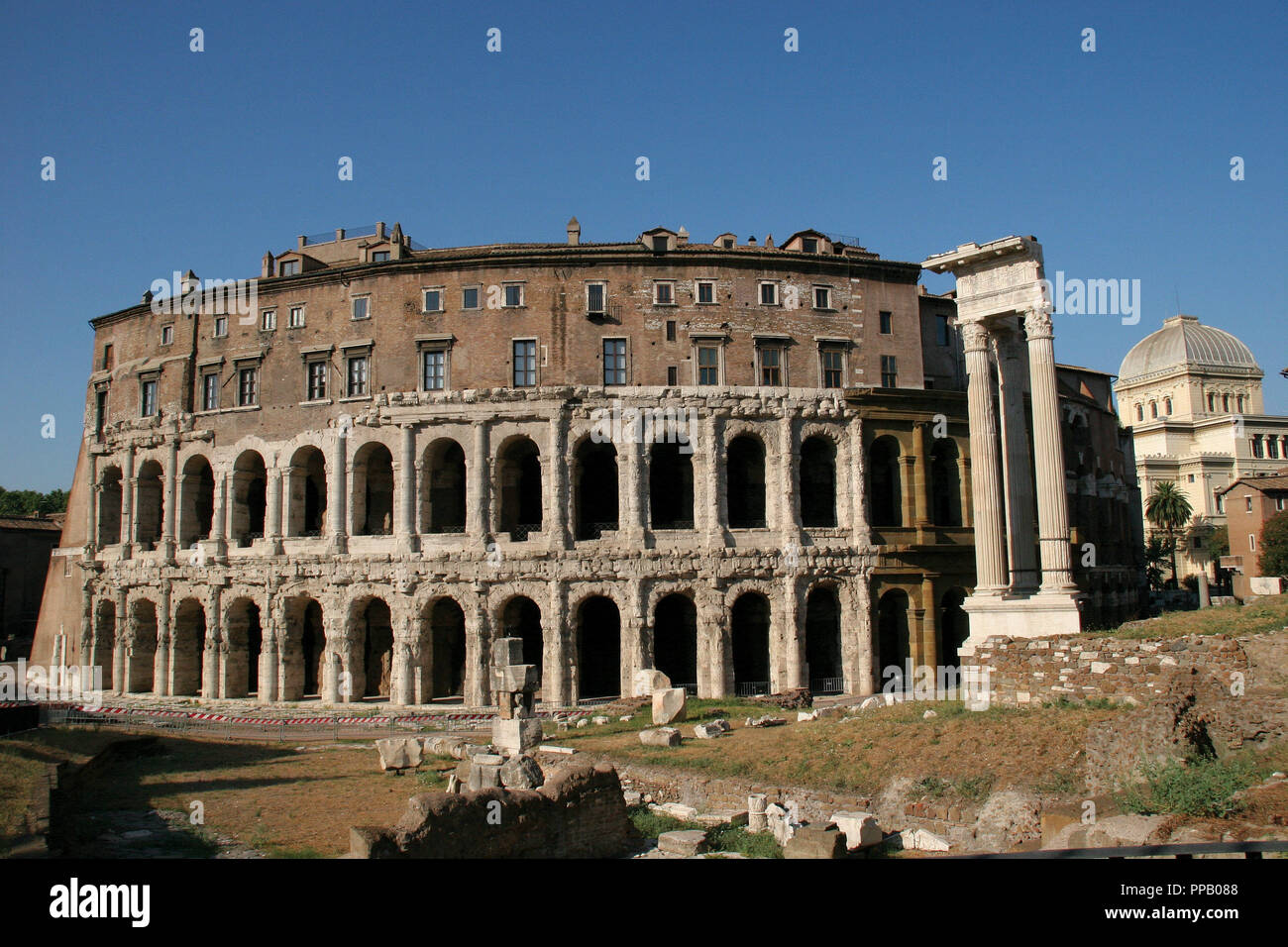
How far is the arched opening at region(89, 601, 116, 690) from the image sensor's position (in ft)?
137

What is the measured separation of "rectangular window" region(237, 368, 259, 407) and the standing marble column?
28778 mm

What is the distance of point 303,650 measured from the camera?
38375 mm

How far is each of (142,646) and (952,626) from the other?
34.6 meters

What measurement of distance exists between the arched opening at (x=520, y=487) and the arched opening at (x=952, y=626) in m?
16.4

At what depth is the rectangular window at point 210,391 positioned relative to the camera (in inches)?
1558

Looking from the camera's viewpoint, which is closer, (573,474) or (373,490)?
(573,474)

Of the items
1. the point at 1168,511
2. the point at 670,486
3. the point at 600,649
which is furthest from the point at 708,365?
the point at 1168,511

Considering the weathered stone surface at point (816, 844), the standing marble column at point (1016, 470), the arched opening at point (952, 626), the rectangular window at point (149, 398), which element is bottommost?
the weathered stone surface at point (816, 844)

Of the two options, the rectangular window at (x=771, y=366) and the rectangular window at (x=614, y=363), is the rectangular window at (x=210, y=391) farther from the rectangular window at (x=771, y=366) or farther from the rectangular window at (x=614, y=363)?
the rectangular window at (x=771, y=366)

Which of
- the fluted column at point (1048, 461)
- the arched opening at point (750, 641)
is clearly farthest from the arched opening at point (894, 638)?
the fluted column at point (1048, 461)

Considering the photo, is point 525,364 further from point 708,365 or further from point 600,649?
point 600,649

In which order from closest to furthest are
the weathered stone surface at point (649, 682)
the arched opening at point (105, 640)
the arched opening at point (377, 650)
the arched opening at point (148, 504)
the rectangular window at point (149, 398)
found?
the weathered stone surface at point (649, 682) → the arched opening at point (377, 650) → the arched opening at point (148, 504) → the rectangular window at point (149, 398) → the arched opening at point (105, 640)

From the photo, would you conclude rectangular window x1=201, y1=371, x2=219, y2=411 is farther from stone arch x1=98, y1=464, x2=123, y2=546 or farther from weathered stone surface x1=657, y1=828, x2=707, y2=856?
weathered stone surface x1=657, y1=828, x2=707, y2=856
